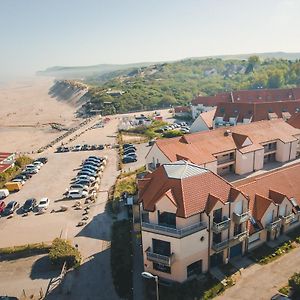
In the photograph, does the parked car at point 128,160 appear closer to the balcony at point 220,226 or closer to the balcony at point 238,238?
the balcony at point 238,238

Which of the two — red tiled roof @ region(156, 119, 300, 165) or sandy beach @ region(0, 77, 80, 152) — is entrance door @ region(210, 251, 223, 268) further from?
sandy beach @ region(0, 77, 80, 152)

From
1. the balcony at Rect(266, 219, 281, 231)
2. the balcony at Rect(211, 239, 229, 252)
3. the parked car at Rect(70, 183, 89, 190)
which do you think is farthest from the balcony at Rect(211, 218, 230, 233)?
the parked car at Rect(70, 183, 89, 190)

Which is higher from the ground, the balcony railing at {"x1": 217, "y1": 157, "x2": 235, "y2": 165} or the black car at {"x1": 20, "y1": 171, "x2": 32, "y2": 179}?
the balcony railing at {"x1": 217, "y1": 157, "x2": 235, "y2": 165}

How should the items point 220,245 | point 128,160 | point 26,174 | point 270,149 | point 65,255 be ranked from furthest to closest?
point 128,160
point 26,174
point 270,149
point 65,255
point 220,245

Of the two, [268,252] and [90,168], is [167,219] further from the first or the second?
[90,168]

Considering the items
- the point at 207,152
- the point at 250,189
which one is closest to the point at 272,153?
the point at 207,152

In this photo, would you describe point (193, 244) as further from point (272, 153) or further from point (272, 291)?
point (272, 153)

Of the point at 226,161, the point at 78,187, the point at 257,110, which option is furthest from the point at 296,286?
the point at 257,110
